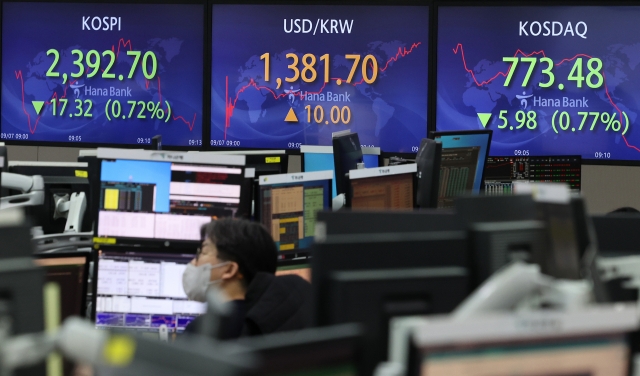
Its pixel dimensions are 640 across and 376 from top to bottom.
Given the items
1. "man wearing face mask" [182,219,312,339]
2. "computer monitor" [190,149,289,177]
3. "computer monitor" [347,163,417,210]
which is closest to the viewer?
"man wearing face mask" [182,219,312,339]

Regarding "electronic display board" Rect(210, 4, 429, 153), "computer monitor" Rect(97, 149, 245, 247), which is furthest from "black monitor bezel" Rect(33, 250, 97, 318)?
"electronic display board" Rect(210, 4, 429, 153)

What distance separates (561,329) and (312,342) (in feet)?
1.08

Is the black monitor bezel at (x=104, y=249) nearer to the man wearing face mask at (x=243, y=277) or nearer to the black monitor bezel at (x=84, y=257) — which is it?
the black monitor bezel at (x=84, y=257)

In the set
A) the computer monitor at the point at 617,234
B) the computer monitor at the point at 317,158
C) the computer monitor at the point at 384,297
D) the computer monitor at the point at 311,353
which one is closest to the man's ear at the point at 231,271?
the computer monitor at the point at 617,234

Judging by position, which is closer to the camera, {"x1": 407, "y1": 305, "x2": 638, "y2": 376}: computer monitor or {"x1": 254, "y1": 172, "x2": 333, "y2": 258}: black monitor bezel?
{"x1": 407, "y1": 305, "x2": 638, "y2": 376}: computer monitor

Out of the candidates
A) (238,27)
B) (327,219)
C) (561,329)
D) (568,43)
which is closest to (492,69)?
(568,43)

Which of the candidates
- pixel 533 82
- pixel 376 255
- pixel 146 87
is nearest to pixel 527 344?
pixel 376 255

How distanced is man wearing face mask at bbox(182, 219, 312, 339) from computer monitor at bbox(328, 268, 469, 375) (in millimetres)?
1153

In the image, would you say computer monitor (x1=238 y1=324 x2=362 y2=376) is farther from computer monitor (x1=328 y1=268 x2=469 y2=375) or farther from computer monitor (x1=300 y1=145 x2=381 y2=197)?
computer monitor (x1=300 y1=145 x2=381 y2=197)

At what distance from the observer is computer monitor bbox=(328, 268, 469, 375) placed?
1435mm

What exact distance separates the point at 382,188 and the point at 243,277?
1.16 meters

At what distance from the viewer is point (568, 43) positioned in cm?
654

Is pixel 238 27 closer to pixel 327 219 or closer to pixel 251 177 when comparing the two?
pixel 251 177

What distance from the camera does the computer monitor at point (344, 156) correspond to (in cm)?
416
